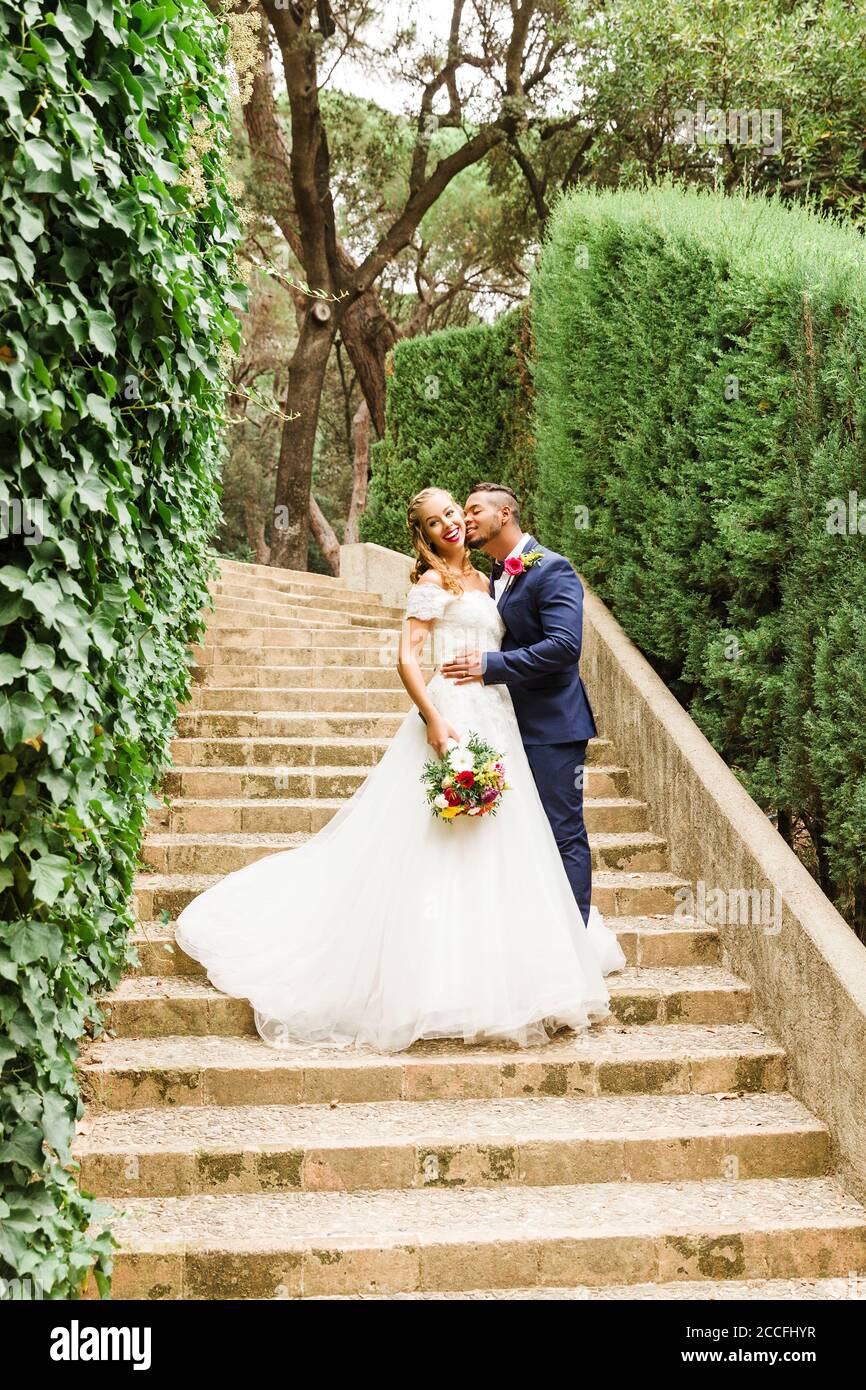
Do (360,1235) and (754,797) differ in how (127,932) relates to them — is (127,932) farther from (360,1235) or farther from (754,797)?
(754,797)

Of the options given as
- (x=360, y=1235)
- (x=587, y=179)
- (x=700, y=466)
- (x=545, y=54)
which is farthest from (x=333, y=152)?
(x=360, y=1235)

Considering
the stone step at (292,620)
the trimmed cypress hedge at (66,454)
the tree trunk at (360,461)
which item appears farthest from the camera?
the tree trunk at (360,461)

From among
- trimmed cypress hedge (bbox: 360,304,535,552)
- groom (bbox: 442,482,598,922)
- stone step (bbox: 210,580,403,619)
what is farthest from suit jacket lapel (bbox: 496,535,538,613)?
stone step (bbox: 210,580,403,619)

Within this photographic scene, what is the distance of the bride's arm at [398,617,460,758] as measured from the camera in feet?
15.5

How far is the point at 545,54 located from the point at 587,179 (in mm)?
2602

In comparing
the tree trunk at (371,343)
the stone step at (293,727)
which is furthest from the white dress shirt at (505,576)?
the tree trunk at (371,343)

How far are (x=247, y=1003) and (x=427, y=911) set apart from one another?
2.89ft

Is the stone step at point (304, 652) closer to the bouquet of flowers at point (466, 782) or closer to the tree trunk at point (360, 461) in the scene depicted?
the bouquet of flowers at point (466, 782)

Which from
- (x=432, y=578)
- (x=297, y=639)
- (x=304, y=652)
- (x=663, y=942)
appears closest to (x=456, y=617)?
(x=432, y=578)

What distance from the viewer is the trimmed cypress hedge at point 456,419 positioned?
35.3 ft

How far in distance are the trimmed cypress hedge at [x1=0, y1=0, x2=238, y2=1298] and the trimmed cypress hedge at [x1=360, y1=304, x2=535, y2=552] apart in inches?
262

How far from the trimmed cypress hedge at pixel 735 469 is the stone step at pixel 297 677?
1.66 m

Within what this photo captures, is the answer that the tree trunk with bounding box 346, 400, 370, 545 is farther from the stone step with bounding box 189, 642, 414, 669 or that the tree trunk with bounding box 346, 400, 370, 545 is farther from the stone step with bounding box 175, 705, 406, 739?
the stone step with bounding box 175, 705, 406, 739

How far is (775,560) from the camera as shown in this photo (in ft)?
18.2
